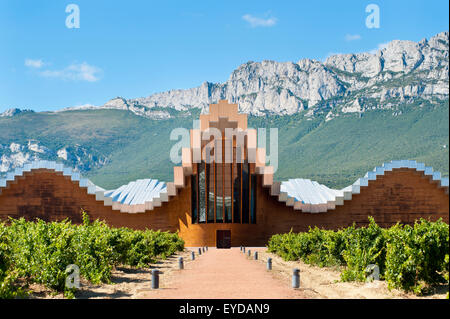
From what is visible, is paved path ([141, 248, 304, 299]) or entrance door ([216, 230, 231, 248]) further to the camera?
entrance door ([216, 230, 231, 248])

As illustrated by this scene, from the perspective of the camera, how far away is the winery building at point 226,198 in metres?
32.8

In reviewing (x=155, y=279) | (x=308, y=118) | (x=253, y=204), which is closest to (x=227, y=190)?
(x=253, y=204)

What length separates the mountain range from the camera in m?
83.8

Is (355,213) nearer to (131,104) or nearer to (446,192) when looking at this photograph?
(446,192)

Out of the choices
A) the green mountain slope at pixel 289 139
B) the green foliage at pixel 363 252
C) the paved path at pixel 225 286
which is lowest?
the paved path at pixel 225 286

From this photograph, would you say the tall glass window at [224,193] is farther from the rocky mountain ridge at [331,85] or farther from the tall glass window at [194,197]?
the rocky mountain ridge at [331,85]

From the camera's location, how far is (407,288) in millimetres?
10789

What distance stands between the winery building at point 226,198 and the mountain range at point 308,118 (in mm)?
36124

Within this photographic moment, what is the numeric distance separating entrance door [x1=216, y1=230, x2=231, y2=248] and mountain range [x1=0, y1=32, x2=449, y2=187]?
4366 cm

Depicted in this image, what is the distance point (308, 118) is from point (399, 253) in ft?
340

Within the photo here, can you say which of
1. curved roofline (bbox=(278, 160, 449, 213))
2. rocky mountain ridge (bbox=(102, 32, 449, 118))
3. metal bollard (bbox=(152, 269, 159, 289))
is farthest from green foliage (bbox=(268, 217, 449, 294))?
rocky mountain ridge (bbox=(102, 32, 449, 118))

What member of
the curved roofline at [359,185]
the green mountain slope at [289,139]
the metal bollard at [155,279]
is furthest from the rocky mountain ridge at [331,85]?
the metal bollard at [155,279]

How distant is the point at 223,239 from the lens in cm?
3425

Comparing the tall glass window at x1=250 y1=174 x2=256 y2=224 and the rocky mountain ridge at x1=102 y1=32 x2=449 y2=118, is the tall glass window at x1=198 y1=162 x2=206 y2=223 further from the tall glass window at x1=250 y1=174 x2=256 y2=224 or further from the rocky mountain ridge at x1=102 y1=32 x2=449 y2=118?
the rocky mountain ridge at x1=102 y1=32 x2=449 y2=118
